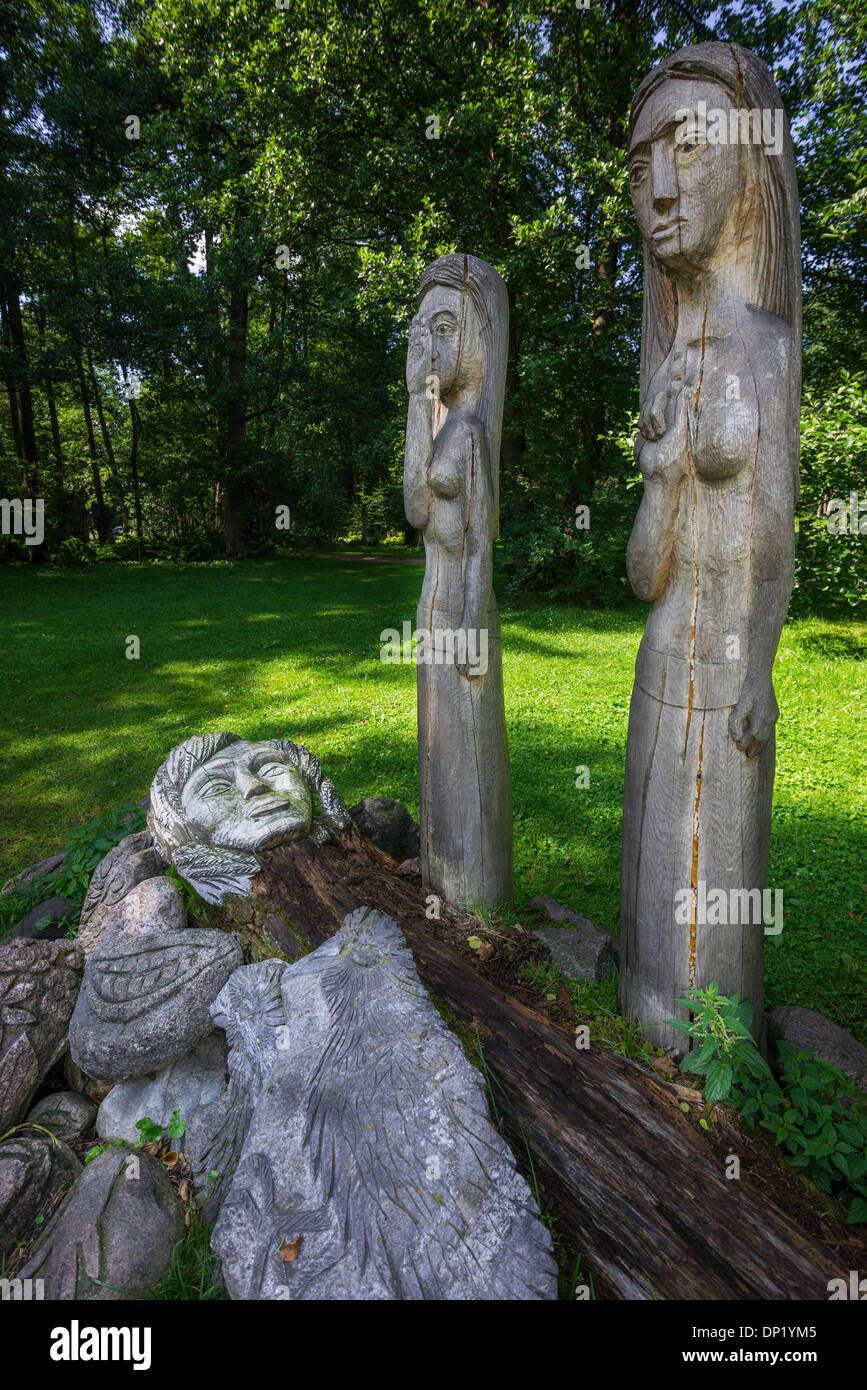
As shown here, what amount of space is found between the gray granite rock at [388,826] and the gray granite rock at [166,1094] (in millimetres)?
1906

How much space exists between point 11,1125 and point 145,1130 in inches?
22.1

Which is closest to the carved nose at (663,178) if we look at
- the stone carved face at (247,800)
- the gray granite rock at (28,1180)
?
the stone carved face at (247,800)

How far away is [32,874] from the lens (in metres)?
4.84

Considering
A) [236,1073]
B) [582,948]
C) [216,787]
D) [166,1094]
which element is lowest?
[166,1094]

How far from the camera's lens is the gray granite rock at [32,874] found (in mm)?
4754

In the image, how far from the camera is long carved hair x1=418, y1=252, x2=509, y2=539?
3.39m

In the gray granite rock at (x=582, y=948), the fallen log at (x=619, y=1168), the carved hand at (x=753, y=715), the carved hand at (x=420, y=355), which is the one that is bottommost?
the fallen log at (x=619, y=1168)

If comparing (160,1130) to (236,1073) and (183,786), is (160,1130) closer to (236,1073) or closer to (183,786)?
(236,1073)

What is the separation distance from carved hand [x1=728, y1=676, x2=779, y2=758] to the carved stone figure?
6.50ft

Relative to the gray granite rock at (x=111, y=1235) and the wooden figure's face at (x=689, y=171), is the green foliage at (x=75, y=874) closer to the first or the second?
the gray granite rock at (x=111, y=1235)

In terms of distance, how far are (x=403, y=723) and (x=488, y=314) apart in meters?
5.00

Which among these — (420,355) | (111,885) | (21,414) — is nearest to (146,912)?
(111,885)

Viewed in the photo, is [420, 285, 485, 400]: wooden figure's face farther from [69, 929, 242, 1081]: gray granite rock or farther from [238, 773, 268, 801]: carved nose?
[69, 929, 242, 1081]: gray granite rock

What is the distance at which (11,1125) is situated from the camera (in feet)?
9.47
